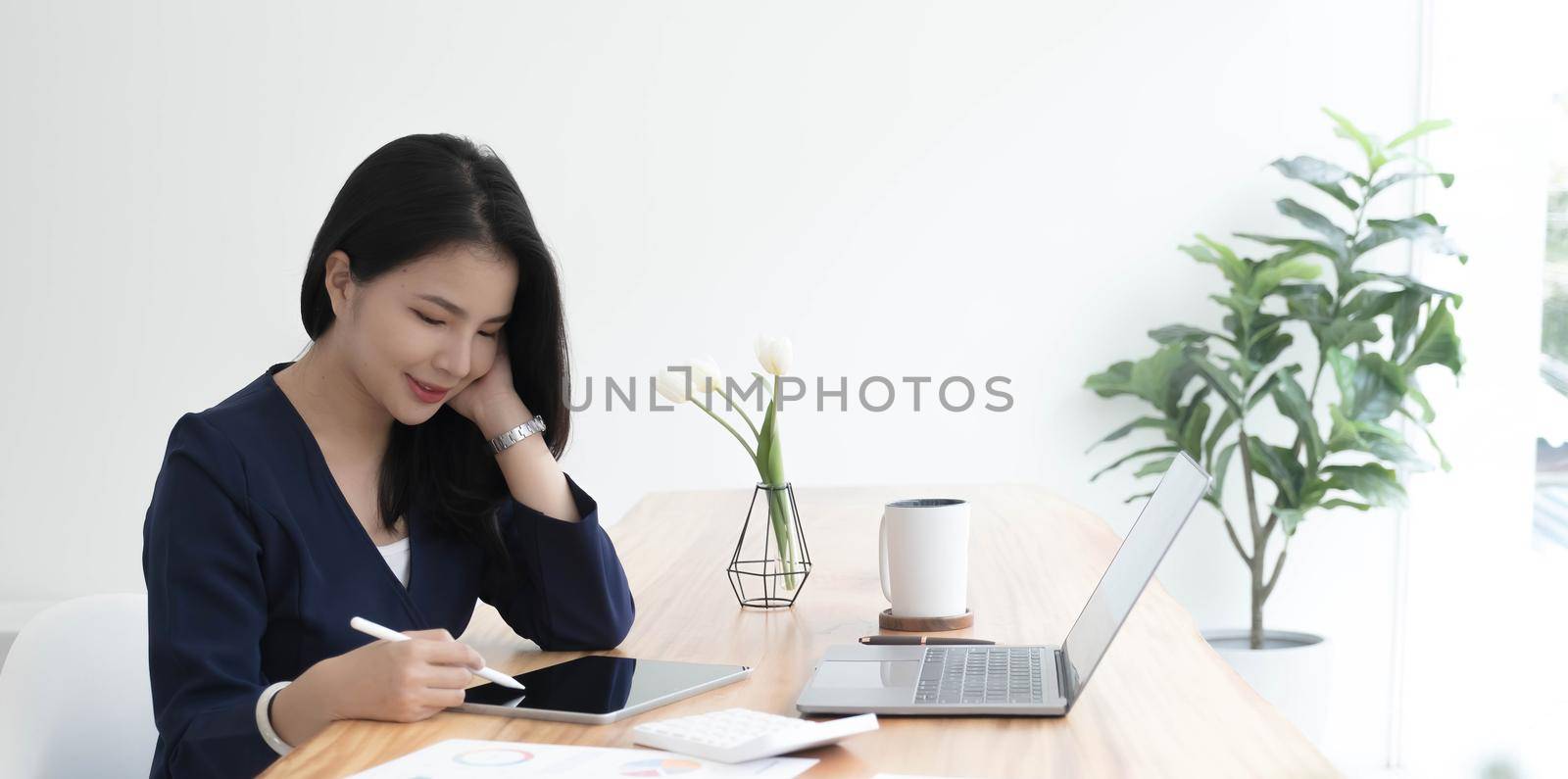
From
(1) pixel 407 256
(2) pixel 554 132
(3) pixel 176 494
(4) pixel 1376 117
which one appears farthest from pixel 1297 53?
(3) pixel 176 494

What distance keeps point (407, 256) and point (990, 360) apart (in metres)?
2.23

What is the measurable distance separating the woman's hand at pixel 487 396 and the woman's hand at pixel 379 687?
41 cm

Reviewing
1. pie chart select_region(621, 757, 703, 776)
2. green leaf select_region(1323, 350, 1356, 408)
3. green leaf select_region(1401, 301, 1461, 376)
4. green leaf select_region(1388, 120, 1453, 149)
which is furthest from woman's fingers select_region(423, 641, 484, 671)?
green leaf select_region(1388, 120, 1453, 149)

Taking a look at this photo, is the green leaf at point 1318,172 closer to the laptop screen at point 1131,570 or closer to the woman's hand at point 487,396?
the laptop screen at point 1131,570

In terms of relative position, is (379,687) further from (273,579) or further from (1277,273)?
(1277,273)

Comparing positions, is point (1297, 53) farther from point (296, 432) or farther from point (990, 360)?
point (296, 432)

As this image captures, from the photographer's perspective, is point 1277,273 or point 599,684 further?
point 1277,273

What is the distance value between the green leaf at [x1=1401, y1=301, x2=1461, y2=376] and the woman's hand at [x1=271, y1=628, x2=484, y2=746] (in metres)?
2.47

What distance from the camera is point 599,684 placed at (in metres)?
1.07

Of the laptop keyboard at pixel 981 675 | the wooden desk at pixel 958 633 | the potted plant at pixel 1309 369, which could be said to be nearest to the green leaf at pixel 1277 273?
the potted plant at pixel 1309 369

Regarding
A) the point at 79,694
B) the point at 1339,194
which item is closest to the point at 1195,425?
the point at 1339,194

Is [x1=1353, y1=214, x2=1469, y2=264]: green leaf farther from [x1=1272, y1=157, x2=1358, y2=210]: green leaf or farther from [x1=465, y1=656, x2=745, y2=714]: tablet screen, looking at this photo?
[x1=465, y1=656, x2=745, y2=714]: tablet screen

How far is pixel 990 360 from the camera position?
Answer: 10.8 feet

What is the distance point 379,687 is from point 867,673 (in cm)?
39
